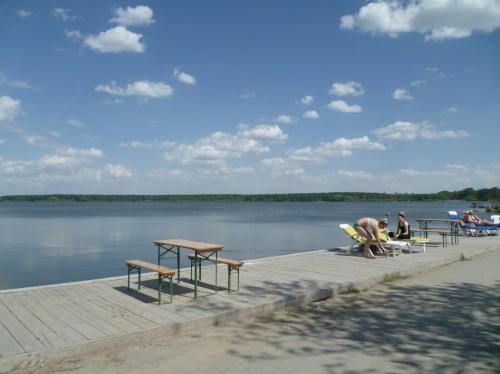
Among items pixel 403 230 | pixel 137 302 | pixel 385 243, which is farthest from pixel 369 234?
pixel 137 302

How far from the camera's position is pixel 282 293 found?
675cm

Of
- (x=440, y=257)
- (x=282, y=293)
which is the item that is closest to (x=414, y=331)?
(x=282, y=293)

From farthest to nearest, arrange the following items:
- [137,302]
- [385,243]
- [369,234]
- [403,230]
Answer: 1. [403,230]
2. [385,243]
3. [369,234]
4. [137,302]

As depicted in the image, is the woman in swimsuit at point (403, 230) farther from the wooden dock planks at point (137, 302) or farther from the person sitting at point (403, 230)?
the wooden dock planks at point (137, 302)

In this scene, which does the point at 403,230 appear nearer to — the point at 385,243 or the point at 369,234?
the point at 385,243

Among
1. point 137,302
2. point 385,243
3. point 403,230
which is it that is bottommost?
point 137,302

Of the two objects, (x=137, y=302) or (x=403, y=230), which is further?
(x=403, y=230)

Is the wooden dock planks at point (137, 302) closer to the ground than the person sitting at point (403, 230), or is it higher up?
closer to the ground

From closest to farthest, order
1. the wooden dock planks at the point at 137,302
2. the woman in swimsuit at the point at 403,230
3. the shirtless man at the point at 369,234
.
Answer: the wooden dock planks at the point at 137,302 → the shirtless man at the point at 369,234 → the woman in swimsuit at the point at 403,230

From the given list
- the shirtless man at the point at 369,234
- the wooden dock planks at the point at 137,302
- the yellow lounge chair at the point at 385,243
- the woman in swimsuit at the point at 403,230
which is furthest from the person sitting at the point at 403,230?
the wooden dock planks at the point at 137,302

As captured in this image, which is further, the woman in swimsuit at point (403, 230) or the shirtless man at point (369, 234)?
the woman in swimsuit at point (403, 230)

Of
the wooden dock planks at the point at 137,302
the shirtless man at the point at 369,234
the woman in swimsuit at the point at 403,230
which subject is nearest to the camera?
the wooden dock planks at the point at 137,302

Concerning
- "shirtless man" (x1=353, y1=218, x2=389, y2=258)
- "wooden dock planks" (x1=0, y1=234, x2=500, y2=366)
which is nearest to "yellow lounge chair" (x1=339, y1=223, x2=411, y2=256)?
"shirtless man" (x1=353, y1=218, x2=389, y2=258)

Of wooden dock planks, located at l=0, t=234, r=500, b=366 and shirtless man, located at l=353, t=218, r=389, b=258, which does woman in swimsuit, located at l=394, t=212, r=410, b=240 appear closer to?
shirtless man, located at l=353, t=218, r=389, b=258
